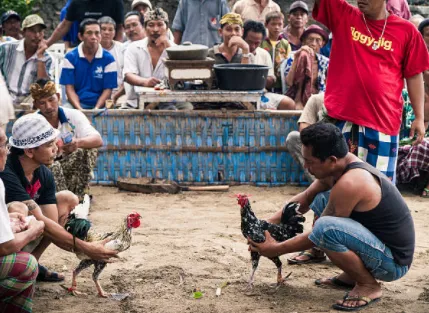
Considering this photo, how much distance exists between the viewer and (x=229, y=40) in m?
9.35

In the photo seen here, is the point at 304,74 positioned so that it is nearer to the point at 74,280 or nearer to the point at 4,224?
the point at 74,280

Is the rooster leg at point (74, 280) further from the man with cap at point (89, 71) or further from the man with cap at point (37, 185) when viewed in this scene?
the man with cap at point (89, 71)

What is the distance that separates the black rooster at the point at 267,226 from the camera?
5141mm

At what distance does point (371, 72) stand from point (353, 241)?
→ 5.42ft

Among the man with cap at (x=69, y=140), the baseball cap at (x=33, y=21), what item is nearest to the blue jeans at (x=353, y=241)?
the man with cap at (x=69, y=140)

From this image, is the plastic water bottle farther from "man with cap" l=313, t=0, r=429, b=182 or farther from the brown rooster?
"man with cap" l=313, t=0, r=429, b=182

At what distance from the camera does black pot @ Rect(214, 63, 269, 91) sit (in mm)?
8477

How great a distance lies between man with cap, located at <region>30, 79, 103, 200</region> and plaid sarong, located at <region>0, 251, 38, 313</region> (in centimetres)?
247

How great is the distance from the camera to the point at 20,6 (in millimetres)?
14867

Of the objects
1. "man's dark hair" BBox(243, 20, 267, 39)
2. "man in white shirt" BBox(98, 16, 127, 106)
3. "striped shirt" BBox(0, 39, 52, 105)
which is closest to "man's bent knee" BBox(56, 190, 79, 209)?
"striped shirt" BBox(0, 39, 52, 105)

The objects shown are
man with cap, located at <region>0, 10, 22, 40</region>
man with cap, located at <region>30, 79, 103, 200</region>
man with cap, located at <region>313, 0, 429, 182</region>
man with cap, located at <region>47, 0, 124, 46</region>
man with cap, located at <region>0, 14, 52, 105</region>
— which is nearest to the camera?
man with cap, located at <region>313, 0, 429, 182</region>

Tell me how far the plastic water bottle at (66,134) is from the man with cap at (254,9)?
458 centimetres

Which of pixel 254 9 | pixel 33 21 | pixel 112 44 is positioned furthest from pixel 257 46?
pixel 33 21

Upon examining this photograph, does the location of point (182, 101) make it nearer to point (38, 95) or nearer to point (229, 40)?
point (229, 40)
